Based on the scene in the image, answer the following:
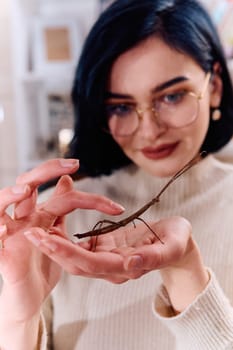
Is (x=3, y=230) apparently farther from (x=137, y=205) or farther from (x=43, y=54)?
(x=43, y=54)

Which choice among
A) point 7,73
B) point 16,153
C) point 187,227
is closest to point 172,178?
point 187,227

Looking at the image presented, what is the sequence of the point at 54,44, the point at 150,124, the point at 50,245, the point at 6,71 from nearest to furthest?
the point at 50,245 < the point at 150,124 < the point at 6,71 < the point at 54,44

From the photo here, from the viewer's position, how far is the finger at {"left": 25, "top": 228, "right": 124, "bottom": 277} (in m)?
0.29

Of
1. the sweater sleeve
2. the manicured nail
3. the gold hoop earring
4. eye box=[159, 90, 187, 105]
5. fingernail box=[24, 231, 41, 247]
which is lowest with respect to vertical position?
the sweater sleeve

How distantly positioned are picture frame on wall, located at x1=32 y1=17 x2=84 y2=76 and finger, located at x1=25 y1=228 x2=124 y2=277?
0.87 m

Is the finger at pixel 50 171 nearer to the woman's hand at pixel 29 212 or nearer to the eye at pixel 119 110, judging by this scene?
the woman's hand at pixel 29 212

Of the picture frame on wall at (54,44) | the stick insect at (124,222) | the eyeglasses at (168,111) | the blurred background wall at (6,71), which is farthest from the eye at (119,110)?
→ the picture frame on wall at (54,44)

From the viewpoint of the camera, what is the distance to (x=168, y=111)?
42 centimetres

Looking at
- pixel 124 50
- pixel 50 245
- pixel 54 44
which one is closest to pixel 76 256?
pixel 50 245

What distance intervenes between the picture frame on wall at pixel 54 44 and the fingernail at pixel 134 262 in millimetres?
876

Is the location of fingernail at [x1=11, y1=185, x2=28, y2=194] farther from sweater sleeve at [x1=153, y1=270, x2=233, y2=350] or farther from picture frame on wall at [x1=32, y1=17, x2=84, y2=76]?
picture frame on wall at [x1=32, y1=17, x2=84, y2=76]

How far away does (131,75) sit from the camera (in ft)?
1.47

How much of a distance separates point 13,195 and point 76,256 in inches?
2.9

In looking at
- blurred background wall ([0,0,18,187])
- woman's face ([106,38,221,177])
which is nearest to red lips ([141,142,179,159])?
woman's face ([106,38,221,177])
